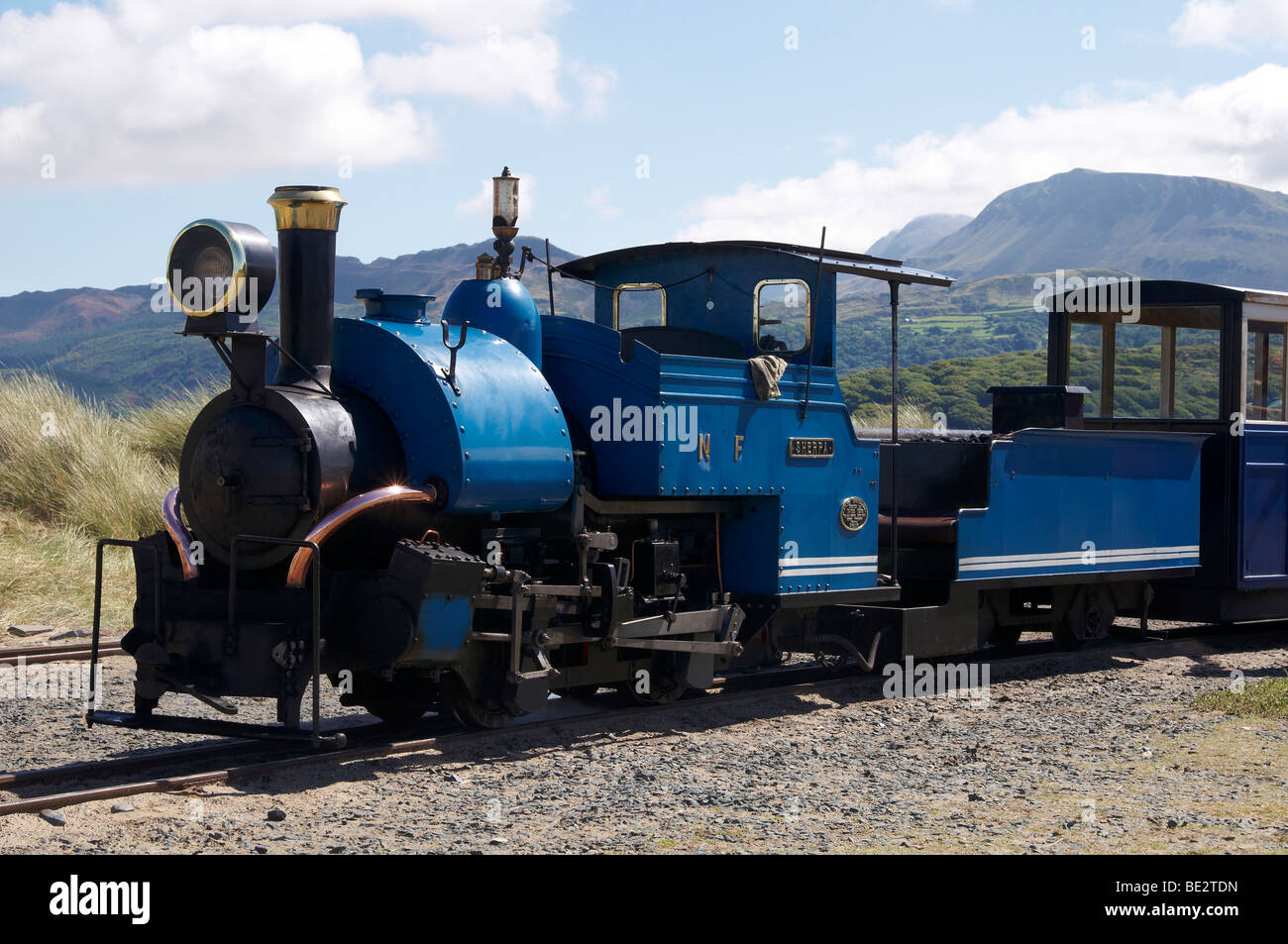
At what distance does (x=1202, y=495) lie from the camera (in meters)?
12.6

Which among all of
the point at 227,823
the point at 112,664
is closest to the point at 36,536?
the point at 112,664

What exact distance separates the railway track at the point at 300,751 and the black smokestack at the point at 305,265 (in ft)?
6.48

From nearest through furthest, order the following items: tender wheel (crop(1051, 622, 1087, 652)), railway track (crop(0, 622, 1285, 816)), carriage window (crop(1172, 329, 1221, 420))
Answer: railway track (crop(0, 622, 1285, 816)) → tender wheel (crop(1051, 622, 1087, 652)) → carriage window (crop(1172, 329, 1221, 420))

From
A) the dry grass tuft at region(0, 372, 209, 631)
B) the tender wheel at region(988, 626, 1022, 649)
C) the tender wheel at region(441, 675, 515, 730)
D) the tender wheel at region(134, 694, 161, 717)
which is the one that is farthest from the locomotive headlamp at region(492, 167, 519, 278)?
the dry grass tuft at region(0, 372, 209, 631)

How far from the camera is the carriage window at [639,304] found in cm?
990

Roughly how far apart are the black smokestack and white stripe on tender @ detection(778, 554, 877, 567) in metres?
3.32

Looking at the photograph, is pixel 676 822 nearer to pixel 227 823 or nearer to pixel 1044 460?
pixel 227 823

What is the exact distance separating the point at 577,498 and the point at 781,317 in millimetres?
2247

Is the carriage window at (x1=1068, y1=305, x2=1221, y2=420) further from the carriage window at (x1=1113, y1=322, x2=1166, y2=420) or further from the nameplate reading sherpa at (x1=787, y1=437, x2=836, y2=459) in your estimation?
the nameplate reading sherpa at (x1=787, y1=437, x2=836, y2=459)

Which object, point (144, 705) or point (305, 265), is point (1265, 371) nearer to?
point (305, 265)

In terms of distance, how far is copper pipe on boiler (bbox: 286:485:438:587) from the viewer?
6875mm

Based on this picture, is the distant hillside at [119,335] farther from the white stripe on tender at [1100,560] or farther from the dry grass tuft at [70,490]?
the white stripe on tender at [1100,560]

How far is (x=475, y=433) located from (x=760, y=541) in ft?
8.24

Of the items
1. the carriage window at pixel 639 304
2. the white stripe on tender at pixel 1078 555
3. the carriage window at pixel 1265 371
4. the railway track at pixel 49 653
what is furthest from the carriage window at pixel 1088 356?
the railway track at pixel 49 653
